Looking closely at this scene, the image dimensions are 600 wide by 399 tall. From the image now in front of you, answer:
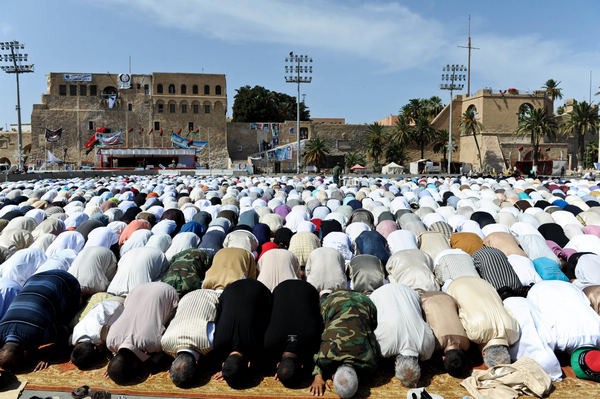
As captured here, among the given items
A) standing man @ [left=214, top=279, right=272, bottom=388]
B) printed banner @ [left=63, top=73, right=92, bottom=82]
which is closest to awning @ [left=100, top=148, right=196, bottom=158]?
printed banner @ [left=63, top=73, right=92, bottom=82]

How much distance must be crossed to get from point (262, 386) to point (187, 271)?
2406 mm

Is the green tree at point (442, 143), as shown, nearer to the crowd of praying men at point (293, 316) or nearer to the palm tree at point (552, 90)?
the palm tree at point (552, 90)

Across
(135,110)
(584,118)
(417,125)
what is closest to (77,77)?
(135,110)

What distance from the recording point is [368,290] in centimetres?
684

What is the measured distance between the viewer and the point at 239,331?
519 centimetres

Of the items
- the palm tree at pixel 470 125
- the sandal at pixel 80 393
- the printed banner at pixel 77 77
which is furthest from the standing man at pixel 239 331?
the printed banner at pixel 77 77

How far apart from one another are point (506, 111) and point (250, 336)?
51980 mm

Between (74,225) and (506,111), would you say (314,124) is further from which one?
(74,225)

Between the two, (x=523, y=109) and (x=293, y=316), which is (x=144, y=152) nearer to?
(x=523, y=109)

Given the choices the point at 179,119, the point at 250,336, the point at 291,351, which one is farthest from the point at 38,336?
the point at 179,119

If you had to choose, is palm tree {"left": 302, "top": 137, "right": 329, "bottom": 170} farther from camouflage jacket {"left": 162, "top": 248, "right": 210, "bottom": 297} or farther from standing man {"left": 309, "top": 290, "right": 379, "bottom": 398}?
standing man {"left": 309, "top": 290, "right": 379, "bottom": 398}

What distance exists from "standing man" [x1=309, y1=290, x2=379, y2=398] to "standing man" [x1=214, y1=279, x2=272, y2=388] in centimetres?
71

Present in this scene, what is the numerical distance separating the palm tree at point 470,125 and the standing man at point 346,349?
47.4 m

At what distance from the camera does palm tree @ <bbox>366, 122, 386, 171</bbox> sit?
173 ft
